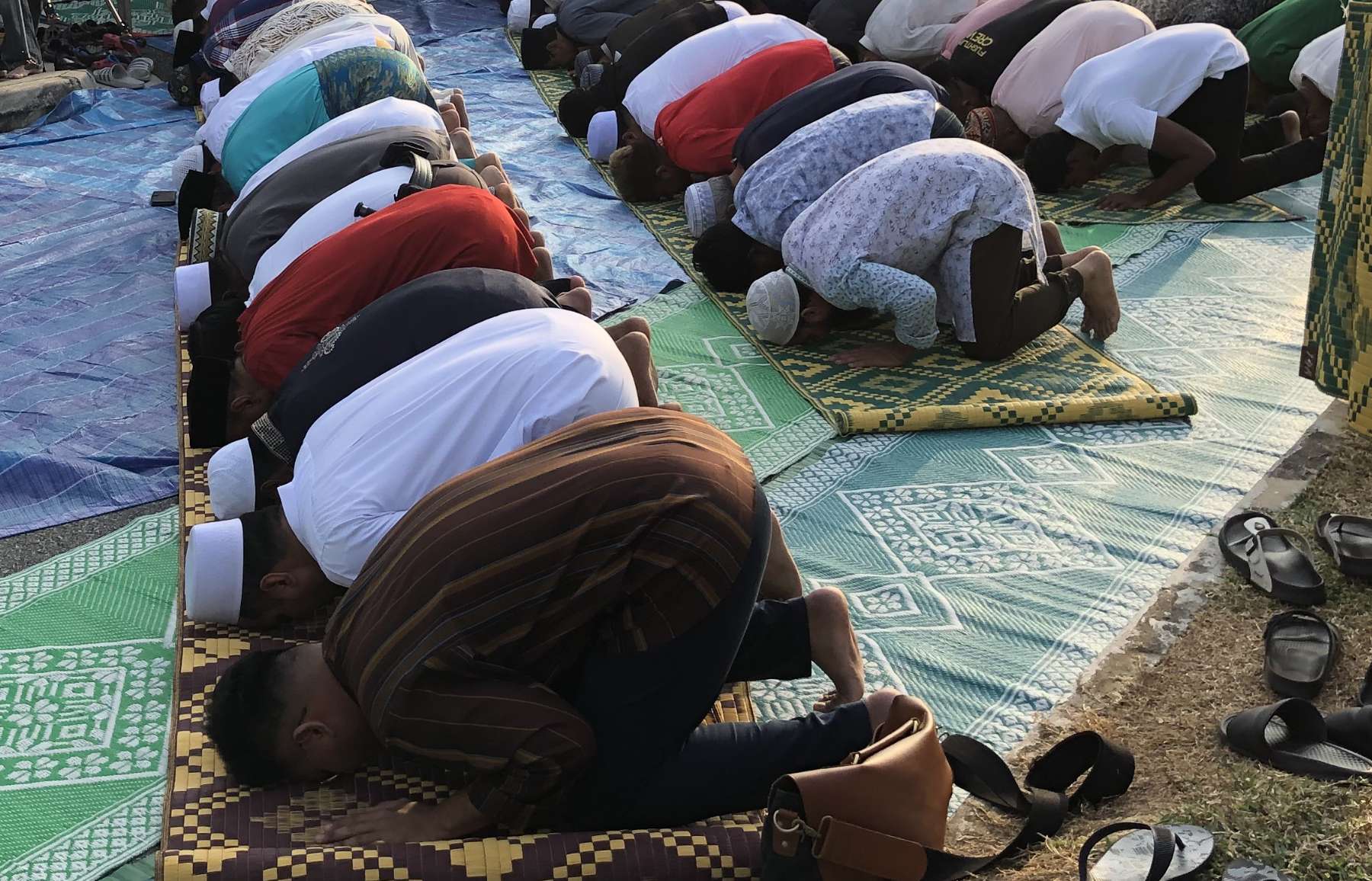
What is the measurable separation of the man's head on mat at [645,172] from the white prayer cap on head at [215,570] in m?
3.08

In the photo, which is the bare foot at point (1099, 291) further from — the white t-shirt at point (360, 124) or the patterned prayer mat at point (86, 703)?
the patterned prayer mat at point (86, 703)

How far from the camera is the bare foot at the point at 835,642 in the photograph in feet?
7.34

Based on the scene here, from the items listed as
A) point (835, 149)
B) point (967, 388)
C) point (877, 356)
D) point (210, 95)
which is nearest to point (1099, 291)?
point (967, 388)

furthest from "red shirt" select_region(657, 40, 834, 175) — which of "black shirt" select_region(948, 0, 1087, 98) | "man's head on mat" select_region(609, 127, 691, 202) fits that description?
"black shirt" select_region(948, 0, 1087, 98)

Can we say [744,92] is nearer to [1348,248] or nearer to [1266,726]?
[1348,248]

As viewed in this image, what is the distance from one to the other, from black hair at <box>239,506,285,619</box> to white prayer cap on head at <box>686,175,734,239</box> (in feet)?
8.20

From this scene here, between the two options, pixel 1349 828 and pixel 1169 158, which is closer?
pixel 1349 828

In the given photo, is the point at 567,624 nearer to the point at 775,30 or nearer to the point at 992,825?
the point at 992,825

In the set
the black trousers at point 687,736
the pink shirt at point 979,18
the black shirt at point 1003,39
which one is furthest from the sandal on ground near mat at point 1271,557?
the pink shirt at point 979,18

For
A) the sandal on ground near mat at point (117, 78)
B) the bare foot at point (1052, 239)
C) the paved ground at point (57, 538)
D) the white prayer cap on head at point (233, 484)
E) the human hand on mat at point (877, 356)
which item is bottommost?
the paved ground at point (57, 538)

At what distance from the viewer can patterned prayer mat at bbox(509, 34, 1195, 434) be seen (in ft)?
10.9

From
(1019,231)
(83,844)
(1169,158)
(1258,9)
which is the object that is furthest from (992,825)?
(1258,9)

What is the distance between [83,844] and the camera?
204 cm

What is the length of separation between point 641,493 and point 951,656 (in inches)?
34.7
